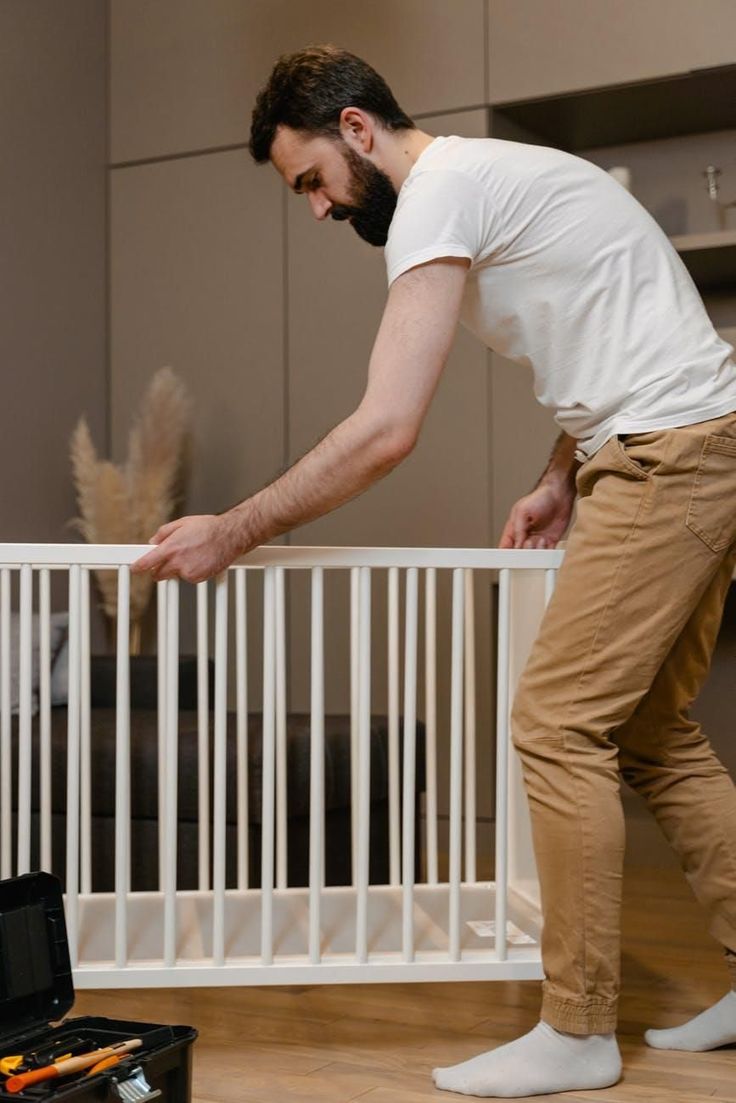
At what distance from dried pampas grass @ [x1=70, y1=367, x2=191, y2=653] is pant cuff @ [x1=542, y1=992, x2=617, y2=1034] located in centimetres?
253

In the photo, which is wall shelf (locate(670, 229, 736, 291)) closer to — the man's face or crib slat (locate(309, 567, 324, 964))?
the man's face

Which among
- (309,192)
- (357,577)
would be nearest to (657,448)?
(357,577)

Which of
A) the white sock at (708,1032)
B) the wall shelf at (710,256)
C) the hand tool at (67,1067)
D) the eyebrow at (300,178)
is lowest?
the white sock at (708,1032)

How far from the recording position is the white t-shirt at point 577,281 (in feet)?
5.55

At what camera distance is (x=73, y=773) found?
1.79 metres

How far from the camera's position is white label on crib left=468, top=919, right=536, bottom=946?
6.26 feet

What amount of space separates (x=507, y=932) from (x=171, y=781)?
53cm

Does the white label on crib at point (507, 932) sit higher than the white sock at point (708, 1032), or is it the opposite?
the white label on crib at point (507, 932)

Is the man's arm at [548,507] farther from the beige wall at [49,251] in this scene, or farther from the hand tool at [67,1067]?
the beige wall at [49,251]

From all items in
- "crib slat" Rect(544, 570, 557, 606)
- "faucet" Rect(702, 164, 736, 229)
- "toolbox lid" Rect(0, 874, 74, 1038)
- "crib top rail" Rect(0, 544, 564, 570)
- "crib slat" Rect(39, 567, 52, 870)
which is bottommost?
"toolbox lid" Rect(0, 874, 74, 1038)

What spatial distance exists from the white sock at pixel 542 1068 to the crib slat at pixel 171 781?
39 centimetres

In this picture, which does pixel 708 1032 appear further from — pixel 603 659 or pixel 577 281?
pixel 577 281

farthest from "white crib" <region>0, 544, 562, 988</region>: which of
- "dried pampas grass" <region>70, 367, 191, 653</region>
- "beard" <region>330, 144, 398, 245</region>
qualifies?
"dried pampas grass" <region>70, 367, 191, 653</region>

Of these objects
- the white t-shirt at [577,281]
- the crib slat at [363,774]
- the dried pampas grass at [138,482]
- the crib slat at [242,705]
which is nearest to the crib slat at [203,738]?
the crib slat at [242,705]
